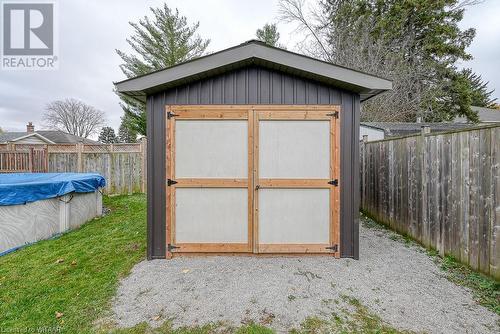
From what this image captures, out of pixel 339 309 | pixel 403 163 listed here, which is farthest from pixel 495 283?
pixel 403 163

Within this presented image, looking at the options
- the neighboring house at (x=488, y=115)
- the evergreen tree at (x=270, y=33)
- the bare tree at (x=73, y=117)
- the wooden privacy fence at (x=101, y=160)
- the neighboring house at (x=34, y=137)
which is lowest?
the wooden privacy fence at (x=101, y=160)

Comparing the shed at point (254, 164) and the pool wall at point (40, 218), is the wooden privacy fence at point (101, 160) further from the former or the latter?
the shed at point (254, 164)

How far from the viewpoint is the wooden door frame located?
3262 millimetres

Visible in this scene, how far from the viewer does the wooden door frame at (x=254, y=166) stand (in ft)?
10.7

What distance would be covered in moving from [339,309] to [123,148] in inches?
308

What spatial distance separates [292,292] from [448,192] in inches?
99.8

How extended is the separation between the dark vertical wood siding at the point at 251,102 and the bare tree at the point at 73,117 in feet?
103

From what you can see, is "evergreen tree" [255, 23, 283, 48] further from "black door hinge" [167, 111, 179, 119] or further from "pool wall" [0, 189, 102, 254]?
"black door hinge" [167, 111, 179, 119]

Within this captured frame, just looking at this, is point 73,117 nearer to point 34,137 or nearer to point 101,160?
point 34,137

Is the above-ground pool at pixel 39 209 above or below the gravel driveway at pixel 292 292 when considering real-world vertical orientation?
above

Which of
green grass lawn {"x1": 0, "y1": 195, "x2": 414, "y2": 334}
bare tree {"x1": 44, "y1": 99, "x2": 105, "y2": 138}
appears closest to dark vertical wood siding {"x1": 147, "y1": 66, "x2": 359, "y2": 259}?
green grass lawn {"x1": 0, "y1": 195, "x2": 414, "y2": 334}

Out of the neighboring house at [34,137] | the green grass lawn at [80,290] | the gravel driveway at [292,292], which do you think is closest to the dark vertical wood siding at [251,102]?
the gravel driveway at [292,292]

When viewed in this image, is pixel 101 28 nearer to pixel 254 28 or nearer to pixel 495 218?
pixel 254 28

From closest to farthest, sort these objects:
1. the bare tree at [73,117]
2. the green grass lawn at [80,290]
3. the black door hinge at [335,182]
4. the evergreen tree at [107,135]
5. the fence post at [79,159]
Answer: the green grass lawn at [80,290]
the black door hinge at [335,182]
the fence post at [79,159]
the bare tree at [73,117]
the evergreen tree at [107,135]
